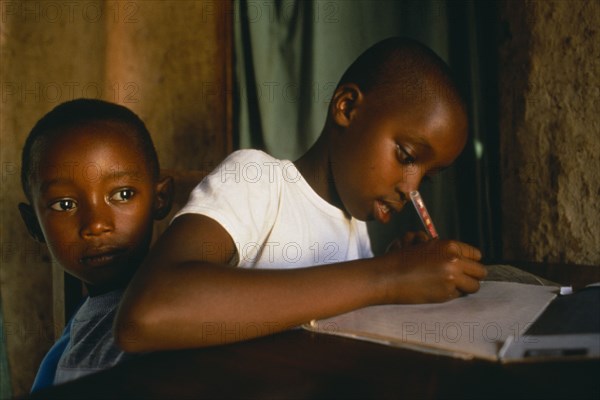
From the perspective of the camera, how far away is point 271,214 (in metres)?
0.79

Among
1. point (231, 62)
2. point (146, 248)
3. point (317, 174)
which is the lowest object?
point (146, 248)

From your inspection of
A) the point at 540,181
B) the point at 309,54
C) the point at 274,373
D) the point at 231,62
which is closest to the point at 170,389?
the point at 274,373

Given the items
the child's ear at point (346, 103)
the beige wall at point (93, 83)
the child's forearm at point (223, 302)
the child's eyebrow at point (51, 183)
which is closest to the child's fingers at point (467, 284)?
the child's forearm at point (223, 302)

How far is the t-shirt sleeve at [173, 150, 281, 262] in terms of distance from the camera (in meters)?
0.63

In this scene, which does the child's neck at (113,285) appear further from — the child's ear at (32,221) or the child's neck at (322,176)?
the child's neck at (322,176)

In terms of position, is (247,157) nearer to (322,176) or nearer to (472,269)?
(322,176)

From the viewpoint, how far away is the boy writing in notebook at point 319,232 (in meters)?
0.47

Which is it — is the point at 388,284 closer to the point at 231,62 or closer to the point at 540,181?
the point at 540,181

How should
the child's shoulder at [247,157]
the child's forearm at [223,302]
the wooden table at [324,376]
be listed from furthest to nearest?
the child's shoulder at [247,157], the child's forearm at [223,302], the wooden table at [324,376]

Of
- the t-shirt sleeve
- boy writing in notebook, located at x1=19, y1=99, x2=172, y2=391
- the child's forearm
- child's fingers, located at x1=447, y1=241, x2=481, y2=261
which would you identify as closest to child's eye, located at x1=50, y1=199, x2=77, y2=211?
boy writing in notebook, located at x1=19, y1=99, x2=172, y2=391

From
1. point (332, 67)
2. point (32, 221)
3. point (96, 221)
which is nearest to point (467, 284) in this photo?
point (96, 221)

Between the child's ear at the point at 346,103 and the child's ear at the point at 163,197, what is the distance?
351 millimetres

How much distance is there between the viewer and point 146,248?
33.3 inches

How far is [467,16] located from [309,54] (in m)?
0.54
